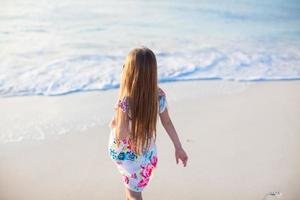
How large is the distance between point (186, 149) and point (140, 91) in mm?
A: 1581

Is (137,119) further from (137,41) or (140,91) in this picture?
(137,41)

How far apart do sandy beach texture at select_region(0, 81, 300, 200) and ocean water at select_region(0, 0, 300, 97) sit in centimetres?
78

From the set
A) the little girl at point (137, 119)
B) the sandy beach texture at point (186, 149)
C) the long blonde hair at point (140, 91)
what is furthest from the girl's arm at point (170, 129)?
the sandy beach texture at point (186, 149)

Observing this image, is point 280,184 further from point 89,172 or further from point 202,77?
point 202,77

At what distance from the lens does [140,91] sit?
239 cm

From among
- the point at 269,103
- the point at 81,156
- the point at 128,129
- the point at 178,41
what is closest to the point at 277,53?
the point at 178,41

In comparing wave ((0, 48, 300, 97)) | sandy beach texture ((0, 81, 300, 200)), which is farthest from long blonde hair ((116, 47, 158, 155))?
wave ((0, 48, 300, 97))

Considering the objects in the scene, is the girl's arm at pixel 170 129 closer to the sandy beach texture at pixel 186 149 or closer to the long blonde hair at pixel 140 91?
the long blonde hair at pixel 140 91

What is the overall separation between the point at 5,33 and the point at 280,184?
21.3ft

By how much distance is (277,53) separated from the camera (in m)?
8.00

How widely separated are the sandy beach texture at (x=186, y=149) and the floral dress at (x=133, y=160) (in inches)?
21.4

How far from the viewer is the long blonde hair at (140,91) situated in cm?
235

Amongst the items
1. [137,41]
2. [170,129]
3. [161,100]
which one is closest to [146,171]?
[170,129]

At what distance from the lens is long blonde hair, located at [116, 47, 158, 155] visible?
2.35 meters
